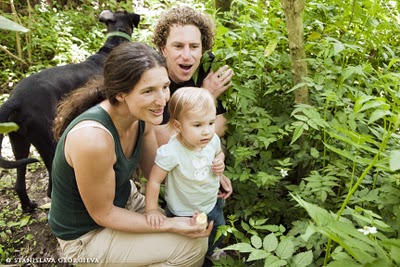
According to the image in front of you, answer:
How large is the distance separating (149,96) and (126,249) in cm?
87

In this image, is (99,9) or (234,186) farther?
(99,9)

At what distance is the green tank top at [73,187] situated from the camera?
72.1 inches

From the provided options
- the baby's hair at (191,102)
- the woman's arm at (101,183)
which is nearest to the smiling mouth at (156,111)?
the baby's hair at (191,102)

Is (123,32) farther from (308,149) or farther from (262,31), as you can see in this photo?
(308,149)

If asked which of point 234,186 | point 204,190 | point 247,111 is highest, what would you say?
point 247,111

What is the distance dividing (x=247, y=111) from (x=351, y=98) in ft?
2.00

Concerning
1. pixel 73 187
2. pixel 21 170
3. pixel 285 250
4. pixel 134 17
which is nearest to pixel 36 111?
pixel 21 170

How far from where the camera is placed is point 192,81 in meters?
2.63

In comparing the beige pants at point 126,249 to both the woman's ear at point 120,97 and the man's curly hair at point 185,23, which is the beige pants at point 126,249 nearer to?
the woman's ear at point 120,97

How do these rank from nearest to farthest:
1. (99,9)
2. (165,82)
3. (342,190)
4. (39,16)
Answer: (165,82)
(342,190)
(39,16)
(99,9)

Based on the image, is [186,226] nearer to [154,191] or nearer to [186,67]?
[154,191]

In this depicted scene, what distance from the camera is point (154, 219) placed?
2037 millimetres

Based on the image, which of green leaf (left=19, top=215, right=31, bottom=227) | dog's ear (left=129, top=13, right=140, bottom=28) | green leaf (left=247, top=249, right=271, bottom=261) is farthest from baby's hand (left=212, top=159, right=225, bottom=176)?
dog's ear (left=129, top=13, right=140, bottom=28)

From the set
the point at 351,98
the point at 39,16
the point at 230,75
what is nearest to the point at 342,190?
the point at 351,98
